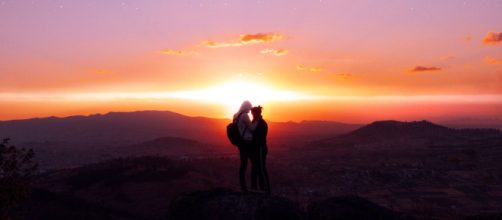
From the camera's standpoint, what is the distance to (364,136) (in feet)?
201

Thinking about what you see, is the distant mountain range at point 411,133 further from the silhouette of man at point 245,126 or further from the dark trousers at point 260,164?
the silhouette of man at point 245,126

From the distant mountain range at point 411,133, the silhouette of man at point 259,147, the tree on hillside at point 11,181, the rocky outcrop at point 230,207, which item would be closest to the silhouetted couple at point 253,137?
the silhouette of man at point 259,147

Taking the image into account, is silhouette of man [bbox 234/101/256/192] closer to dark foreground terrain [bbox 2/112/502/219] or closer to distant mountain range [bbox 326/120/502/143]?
dark foreground terrain [bbox 2/112/502/219]

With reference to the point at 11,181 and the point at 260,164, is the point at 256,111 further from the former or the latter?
the point at 11,181

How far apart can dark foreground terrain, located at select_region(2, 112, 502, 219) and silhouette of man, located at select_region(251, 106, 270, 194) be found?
0.64 meters

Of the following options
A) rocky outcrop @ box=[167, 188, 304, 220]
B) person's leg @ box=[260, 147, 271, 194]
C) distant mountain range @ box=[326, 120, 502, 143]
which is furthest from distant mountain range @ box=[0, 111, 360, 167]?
rocky outcrop @ box=[167, 188, 304, 220]

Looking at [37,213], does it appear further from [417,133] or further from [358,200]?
[417,133]

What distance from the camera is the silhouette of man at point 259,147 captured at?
10945 millimetres

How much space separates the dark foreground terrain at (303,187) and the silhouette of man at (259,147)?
635 mm

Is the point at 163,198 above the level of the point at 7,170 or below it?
below

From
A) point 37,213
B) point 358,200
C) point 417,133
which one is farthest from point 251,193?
point 417,133

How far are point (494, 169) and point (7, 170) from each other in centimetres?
3216

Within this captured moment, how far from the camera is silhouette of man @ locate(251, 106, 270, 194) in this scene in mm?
10945

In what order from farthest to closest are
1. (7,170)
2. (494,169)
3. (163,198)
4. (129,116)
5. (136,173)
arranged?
1. (129,116)
2. (494,169)
3. (136,173)
4. (163,198)
5. (7,170)
